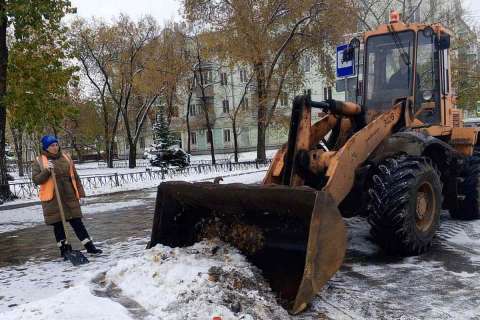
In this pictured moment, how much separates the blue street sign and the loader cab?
0.72 feet

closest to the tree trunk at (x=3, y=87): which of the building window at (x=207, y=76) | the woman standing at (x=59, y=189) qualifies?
the woman standing at (x=59, y=189)

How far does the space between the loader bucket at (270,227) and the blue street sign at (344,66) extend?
3496mm

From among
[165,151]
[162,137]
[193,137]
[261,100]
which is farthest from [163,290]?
[193,137]

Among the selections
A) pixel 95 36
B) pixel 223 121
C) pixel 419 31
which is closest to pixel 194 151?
pixel 223 121

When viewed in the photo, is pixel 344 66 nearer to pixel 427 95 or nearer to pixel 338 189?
pixel 427 95

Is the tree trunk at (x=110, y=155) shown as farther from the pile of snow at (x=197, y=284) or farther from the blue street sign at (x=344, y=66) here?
the pile of snow at (x=197, y=284)

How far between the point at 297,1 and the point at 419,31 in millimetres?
17569

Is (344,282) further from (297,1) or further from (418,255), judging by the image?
(297,1)

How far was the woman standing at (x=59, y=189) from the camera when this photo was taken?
21.3 feet

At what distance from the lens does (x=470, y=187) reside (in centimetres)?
750

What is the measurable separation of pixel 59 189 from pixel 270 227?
3.23m

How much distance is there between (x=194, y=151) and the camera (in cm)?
5722

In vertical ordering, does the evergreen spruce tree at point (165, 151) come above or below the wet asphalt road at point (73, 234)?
above

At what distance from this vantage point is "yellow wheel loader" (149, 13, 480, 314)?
172 inches
